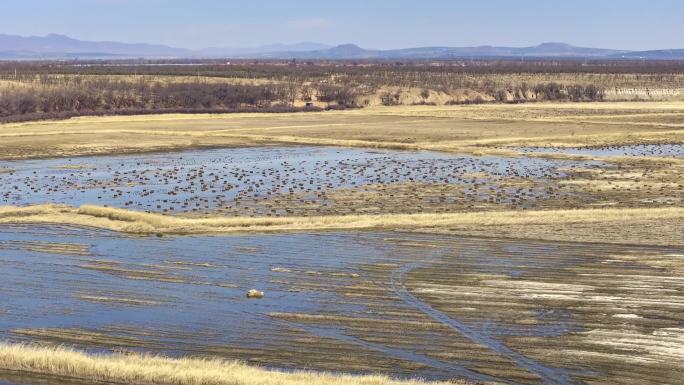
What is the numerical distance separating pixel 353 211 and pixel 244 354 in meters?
16.7

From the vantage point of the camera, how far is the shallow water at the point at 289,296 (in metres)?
18.3

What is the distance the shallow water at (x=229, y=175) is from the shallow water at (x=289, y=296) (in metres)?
6.74

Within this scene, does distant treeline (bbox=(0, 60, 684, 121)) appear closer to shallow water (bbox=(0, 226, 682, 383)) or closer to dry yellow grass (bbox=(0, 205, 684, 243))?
dry yellow grass (bbox=(0, 205, 684, 243))

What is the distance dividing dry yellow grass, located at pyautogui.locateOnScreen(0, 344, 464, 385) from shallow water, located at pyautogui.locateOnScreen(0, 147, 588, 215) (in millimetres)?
17097

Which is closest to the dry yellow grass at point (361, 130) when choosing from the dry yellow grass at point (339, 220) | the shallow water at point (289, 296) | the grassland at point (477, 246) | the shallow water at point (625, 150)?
the grassland at point (477, 246)

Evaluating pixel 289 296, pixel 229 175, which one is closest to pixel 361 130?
pixel 229 175

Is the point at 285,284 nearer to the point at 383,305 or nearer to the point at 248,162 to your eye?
the point at 383,305

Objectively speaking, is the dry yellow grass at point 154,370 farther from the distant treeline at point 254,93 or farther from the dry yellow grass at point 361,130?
the distant treeline at point 254,93

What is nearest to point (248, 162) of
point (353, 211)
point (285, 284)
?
point (353, 211)

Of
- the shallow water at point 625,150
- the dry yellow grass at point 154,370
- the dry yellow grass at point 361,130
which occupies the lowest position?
the dry yellow grass at point 361,130

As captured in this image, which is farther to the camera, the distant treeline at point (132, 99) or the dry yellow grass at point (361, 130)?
the distant treeline at point (132, 99)

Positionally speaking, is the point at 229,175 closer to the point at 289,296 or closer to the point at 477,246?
the point at 477,246

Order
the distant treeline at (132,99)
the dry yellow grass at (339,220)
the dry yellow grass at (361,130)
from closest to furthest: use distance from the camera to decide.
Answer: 1. the dry yellow grass at (339,220)
2. the dry yellow grass at (361,130)
3. the distant treeline at (132,99)

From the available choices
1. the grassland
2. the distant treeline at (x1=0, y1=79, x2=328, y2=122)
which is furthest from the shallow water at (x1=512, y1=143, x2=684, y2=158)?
the distant treeline at (x1=0, y1=79, x2=328, y2=122)
